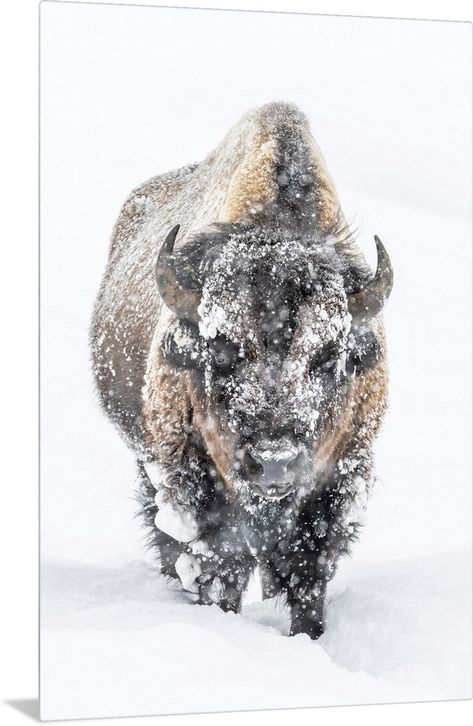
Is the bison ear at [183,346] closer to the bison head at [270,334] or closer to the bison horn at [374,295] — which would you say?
the bison head at [270,334]

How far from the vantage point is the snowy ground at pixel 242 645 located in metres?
4.56

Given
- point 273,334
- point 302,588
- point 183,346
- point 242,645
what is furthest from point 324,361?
point 242,645

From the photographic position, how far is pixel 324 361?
4465 millimetres

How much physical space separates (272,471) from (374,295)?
35.7 inches

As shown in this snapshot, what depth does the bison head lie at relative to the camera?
4293 mm

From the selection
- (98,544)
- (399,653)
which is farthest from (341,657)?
(98,544)

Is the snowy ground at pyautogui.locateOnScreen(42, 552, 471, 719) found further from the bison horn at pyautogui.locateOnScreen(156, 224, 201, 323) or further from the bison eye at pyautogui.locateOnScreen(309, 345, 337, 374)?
the bison horn at pyautogui.locateOnScreen(156, 224, 201, 323)

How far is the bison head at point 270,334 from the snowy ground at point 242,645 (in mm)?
659

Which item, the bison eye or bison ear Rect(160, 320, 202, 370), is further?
bison ear Rect(160, 320, 202, 370)

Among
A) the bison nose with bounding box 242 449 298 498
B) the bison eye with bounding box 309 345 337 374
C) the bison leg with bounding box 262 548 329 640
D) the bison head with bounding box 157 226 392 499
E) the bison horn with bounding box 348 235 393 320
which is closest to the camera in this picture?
the bison nose with bounding box 242 449 298 498

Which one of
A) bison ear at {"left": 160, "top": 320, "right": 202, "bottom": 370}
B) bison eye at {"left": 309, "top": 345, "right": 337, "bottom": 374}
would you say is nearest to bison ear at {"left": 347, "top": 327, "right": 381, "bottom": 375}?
bison eye at {"left": 309, "top": 345, "right": 337, "bottom": 374}

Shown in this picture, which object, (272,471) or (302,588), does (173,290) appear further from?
(302,588)

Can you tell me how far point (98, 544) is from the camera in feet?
15.8

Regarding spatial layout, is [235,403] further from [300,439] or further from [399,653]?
[399,653]
